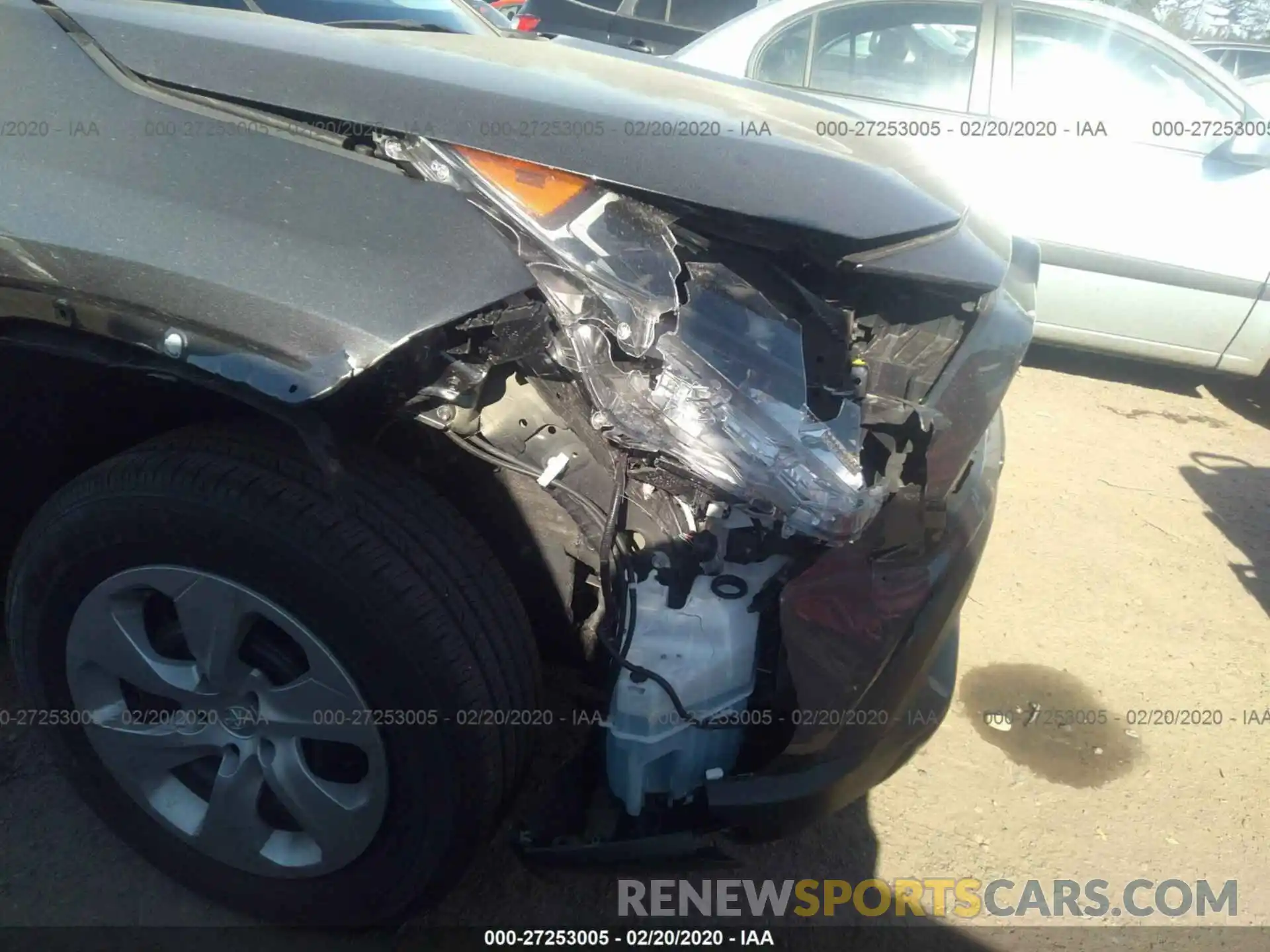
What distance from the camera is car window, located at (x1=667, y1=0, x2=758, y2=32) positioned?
6694 mm

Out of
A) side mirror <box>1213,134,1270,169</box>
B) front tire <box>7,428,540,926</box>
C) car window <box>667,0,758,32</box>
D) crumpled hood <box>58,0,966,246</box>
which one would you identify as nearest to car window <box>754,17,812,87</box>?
side mirror <box>1213,134,1270,169</box>

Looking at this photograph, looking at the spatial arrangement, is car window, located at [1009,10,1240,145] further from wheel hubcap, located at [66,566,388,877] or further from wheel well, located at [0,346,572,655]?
wheel hubcap, located at [66,566,388,877]

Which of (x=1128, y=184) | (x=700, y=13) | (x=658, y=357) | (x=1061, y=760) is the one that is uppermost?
(x=700, y=13)

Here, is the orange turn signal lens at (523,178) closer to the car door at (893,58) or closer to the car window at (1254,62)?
the car door at (893,58)

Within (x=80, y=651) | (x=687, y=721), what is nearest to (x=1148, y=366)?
(x=687, y=721)

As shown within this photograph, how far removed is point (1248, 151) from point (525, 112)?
4.04 meters

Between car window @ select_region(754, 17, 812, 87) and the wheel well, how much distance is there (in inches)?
143

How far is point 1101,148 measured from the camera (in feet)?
14.4

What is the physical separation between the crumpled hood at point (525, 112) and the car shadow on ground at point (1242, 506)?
2.35m

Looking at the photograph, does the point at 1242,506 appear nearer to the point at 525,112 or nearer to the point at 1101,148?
the point at 1101,148

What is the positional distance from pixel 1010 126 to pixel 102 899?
15.4 feet

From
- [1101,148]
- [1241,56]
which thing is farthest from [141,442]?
[1241,56]

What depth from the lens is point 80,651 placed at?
5.65 ft

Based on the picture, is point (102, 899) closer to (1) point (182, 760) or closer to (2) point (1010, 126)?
(1) point (182, 760)
